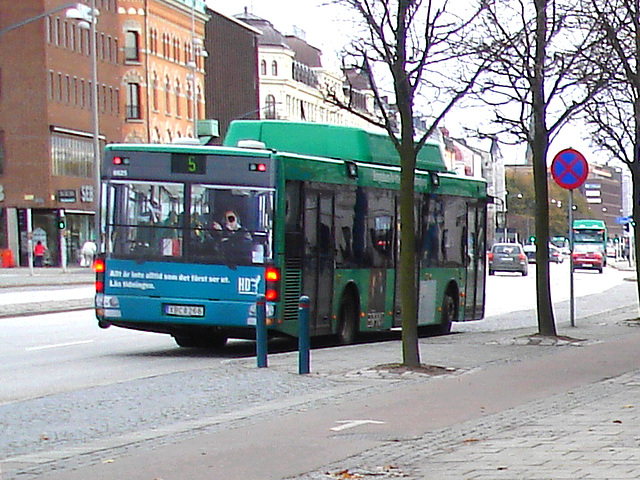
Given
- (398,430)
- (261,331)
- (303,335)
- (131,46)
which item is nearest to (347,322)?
(261,331)

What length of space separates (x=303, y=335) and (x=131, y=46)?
82.0m

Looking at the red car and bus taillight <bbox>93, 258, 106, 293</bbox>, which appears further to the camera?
the red car

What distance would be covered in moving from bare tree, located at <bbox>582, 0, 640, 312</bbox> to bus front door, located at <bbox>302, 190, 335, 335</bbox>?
412 centimetres

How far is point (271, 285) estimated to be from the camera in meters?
20.6

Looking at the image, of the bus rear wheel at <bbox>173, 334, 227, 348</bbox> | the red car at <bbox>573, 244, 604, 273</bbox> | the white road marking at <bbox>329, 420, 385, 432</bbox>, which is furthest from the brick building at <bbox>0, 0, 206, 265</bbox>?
the white road marking at <bbox>329, 420, 385, 432</bbox>

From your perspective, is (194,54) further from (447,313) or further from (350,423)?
(350,423)

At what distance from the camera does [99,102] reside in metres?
93.9

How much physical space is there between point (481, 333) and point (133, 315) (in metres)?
7.62

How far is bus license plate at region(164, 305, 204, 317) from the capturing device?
20.8 metres

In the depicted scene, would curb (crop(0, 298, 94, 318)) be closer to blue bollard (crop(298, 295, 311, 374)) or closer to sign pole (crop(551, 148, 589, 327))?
sign pole (crop(551, 148, 589, 327))

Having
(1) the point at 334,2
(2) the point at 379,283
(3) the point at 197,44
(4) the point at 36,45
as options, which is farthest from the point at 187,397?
(3) the point at 197,44

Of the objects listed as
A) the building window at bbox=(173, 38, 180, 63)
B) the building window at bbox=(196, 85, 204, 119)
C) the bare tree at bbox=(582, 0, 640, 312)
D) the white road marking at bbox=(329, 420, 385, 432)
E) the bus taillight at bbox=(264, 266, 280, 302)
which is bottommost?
the white road marking at bbox=(329, 420, 385, 432)

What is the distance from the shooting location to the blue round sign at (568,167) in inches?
991

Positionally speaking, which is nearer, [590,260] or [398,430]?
[398,430]
